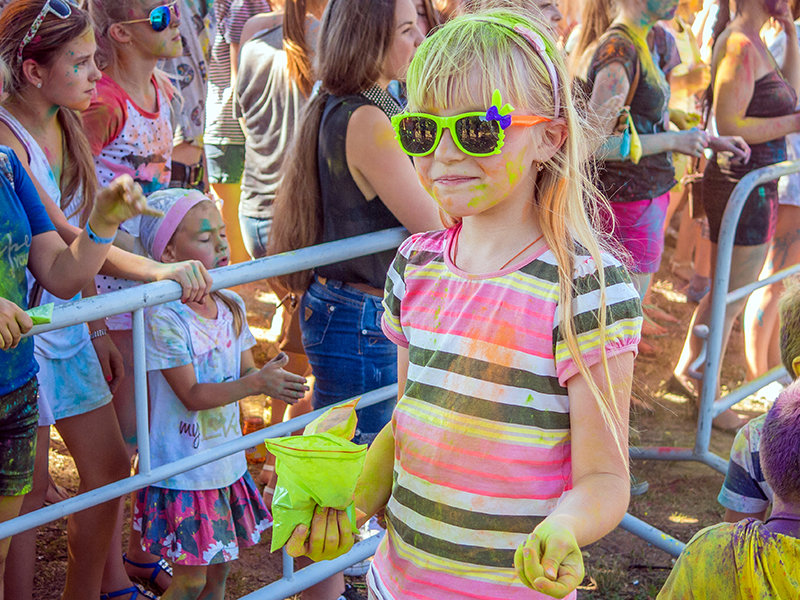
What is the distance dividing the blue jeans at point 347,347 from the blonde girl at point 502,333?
104 cm

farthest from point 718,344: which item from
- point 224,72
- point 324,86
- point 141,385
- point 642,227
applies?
point 224,72

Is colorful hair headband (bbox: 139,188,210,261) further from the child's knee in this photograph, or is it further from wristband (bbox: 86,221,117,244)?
the child's knee

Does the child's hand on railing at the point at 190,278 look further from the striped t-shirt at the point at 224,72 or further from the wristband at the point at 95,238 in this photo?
the striped t-shirt at the point at 224,72

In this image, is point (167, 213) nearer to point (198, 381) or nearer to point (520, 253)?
point (198, 381)

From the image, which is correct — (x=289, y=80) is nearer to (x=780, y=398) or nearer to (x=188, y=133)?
(x=188, y=133)

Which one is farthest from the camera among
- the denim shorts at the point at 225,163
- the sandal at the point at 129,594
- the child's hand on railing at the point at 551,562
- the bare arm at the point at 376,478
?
the denim shorts at the point at 225,163

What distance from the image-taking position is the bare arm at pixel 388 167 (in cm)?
252

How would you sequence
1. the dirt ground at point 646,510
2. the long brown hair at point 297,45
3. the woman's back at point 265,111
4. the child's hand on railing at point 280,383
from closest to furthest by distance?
the child's hand on railing at point 280,383 → the dirt ground at point 646,510 → the long brown hair at point 297,45 → the woman's back at point 265,111

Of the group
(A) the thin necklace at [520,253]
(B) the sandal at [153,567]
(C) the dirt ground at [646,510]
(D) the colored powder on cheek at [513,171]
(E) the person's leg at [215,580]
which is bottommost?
(C) the dirt ground at [646,510]

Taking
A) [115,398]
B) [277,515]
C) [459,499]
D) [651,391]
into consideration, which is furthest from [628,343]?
[651,391]

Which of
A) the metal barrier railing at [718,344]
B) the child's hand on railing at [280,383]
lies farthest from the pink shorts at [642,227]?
the child's hand on railing at [280,383]

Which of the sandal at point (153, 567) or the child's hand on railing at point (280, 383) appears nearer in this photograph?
the child's hand on railing at point (280, 383)

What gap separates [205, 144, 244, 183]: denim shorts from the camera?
475cm

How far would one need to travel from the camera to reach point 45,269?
2.13 meters
